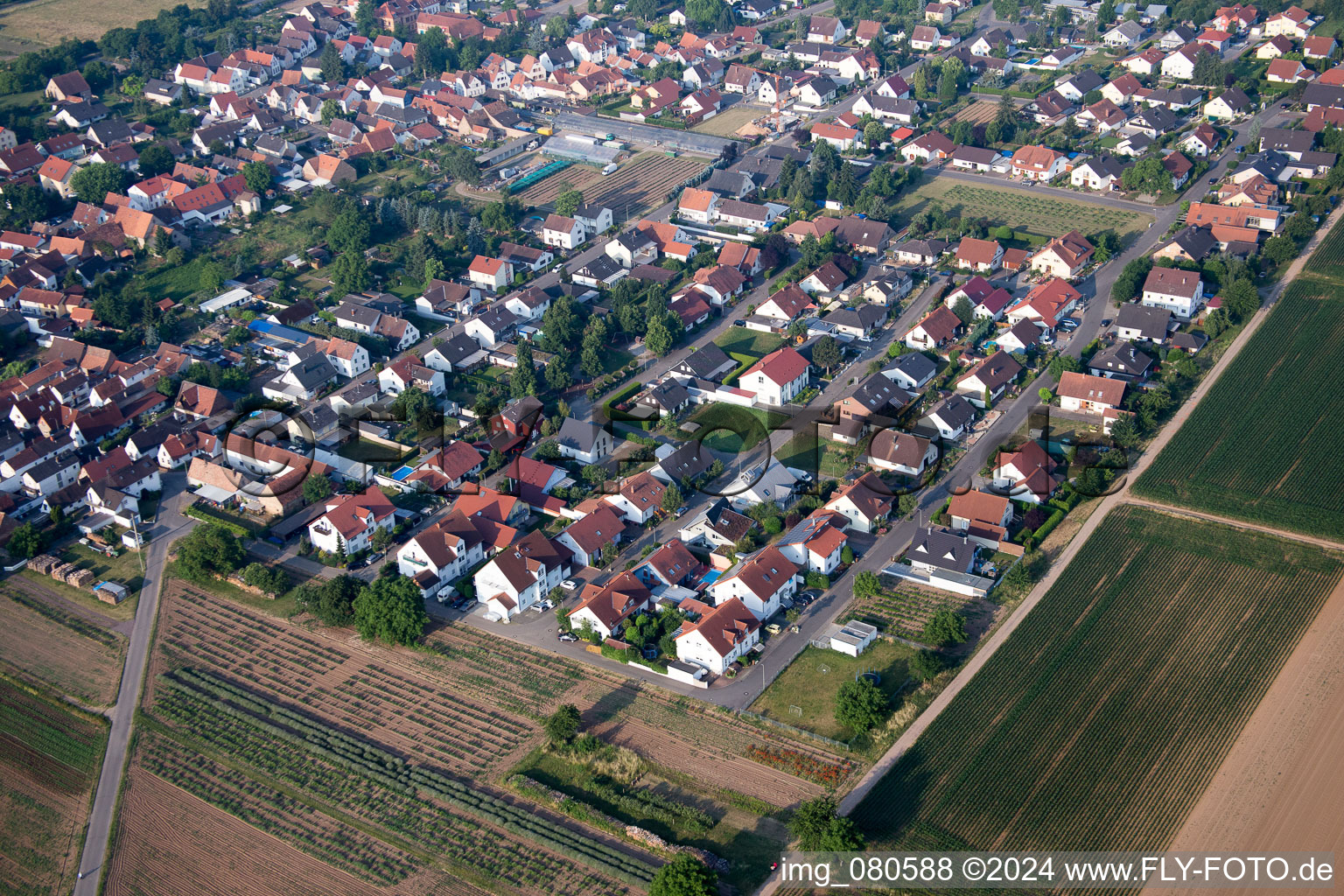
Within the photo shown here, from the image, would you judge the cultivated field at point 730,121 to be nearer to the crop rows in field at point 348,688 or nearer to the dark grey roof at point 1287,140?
the dark grey roof at point 1287,140

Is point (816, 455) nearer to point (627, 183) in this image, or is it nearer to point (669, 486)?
point (669, 486)

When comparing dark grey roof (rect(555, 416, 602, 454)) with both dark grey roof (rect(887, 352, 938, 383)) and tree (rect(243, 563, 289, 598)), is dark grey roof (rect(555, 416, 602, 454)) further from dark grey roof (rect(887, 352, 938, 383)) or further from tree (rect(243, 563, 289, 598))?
dark grey roof (rect(887, 352, 938, 383))

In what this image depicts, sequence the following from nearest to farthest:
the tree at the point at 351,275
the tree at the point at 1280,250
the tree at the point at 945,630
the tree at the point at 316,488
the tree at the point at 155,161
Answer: the tree at the point at 945,630 → the tree at the point at 316,488 → the tree at the point at 1280,250 → the tree at the point at 351,275 → the tree at the point at 155,161

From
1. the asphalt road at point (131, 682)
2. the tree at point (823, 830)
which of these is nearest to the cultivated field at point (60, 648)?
the asphalt road at point (131, 682)

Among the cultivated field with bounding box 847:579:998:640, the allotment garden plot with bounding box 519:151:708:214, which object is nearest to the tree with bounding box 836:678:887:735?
the cultivated field with bounding box 847:579:998:640

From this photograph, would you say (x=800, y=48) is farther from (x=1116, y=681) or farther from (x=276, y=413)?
(x=1116, y=681)

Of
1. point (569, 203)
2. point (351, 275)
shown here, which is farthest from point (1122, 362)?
point (351, 275)

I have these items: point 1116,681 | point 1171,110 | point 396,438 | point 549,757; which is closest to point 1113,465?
point 1116,681

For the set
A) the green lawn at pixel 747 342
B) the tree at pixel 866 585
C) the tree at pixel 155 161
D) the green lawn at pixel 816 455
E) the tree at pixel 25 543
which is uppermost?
the tree at pixel 155 161
